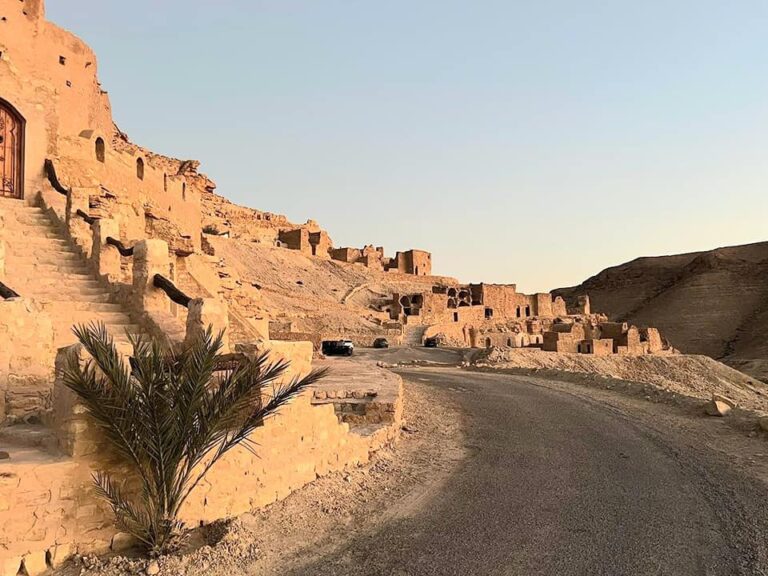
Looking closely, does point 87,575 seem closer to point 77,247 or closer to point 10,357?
point 10,357

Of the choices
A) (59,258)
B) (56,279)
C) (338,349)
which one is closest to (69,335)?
(56,279)

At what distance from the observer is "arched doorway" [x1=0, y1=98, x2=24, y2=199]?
1256cm

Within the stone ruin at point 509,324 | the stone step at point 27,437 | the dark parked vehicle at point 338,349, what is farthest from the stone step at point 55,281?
the stone ruin at point 509,324

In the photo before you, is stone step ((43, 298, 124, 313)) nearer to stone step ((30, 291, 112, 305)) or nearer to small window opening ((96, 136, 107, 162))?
stone step ((30, 291, 112, 305))

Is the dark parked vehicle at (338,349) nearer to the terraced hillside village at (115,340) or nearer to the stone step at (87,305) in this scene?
the terraced hillside village at (115,340)

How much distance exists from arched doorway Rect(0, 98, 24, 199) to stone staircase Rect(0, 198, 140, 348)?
113 cm

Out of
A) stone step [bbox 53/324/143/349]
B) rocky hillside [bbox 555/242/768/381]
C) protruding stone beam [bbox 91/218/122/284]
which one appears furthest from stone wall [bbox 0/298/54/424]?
rocky hillside [bbox 555/242/768/381]

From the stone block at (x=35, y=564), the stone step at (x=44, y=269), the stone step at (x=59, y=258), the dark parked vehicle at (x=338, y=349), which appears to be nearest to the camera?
the stone block at (x=35, y=564)

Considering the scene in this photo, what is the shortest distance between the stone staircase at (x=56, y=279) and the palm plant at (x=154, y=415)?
8.92ft

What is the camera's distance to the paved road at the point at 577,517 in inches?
188

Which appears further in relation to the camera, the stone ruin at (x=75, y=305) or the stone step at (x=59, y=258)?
the stone step at (x=59, y=258)

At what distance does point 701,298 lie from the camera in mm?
76125

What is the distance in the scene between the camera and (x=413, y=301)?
162ft

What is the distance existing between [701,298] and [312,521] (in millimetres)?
82614
